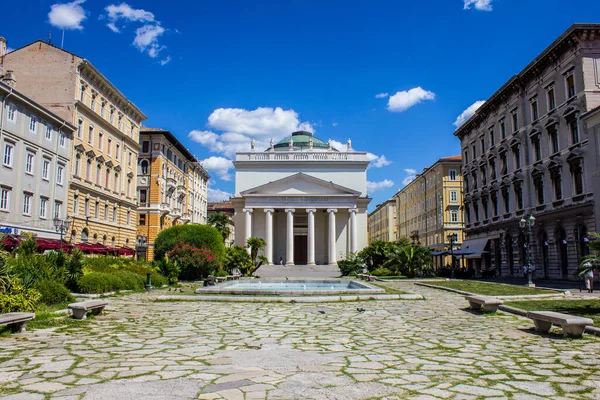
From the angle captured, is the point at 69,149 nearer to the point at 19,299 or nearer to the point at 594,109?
the point at 19,299

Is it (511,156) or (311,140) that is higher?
(311,140)

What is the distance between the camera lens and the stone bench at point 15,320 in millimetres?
7891

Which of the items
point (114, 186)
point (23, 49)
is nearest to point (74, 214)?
point (114, 186)

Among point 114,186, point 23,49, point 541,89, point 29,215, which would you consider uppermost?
point 23,49

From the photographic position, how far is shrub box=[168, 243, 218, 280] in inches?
1070

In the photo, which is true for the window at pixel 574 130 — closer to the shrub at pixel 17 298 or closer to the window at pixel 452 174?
the shrub at pixel 17 298

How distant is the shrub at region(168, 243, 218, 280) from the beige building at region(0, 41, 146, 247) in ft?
42.8

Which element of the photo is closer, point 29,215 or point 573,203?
point 573,203

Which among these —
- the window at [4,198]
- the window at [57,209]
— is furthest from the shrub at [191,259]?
the window at [57,209]

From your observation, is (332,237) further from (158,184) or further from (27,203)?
(27,203)

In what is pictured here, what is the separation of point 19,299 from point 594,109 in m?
27.9

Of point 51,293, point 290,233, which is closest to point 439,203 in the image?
point 290,233

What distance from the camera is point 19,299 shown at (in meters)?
10.1

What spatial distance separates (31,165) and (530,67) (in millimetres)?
34392
